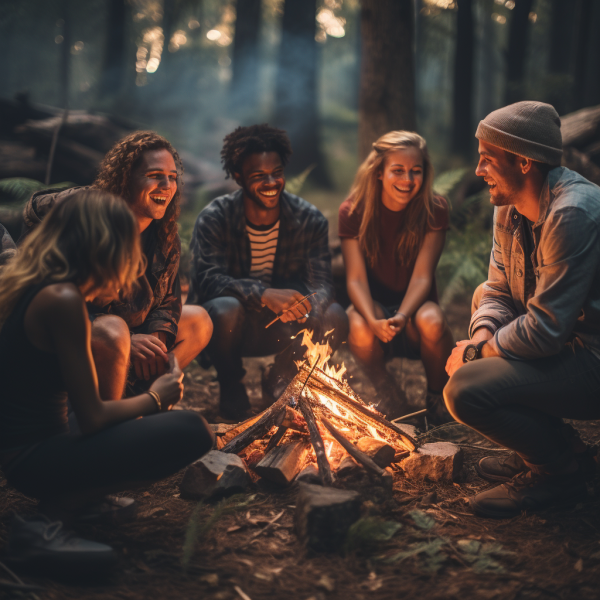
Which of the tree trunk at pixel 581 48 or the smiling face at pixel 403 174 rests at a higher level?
the tree trunk at pixel 581 48

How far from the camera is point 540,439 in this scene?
273cm

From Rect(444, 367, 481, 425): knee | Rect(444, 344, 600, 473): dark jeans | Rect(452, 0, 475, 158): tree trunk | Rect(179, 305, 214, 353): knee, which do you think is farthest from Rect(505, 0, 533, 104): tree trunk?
Rect(444, 367, 481, 425): knee

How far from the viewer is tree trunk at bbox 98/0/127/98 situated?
1558 centimetres

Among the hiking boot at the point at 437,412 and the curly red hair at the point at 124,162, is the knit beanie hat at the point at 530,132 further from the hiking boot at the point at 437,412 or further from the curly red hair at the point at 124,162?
the curly red hair at the point at 124,162

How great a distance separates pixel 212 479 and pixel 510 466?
168 centimetres

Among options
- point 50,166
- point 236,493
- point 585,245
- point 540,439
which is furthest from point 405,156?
point 50,166

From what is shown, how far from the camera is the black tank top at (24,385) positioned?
222 cm

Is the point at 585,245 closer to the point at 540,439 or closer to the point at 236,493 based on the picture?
the point at 540,439

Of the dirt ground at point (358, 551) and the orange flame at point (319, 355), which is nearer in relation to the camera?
the dirt ground at point (358, 551)

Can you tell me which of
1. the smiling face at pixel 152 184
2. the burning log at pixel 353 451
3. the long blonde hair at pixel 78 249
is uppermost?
the smiling face at pixel 152 184

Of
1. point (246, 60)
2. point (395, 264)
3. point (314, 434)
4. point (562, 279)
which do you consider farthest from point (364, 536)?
point (246, 60)

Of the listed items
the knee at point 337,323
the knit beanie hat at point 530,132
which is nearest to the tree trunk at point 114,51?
Answer: the knee at point 337,323

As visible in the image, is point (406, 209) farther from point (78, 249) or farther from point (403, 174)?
point (78, 249)

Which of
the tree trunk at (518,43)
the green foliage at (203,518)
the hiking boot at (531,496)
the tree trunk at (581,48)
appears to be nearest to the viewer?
the green foliage at (203,518)
